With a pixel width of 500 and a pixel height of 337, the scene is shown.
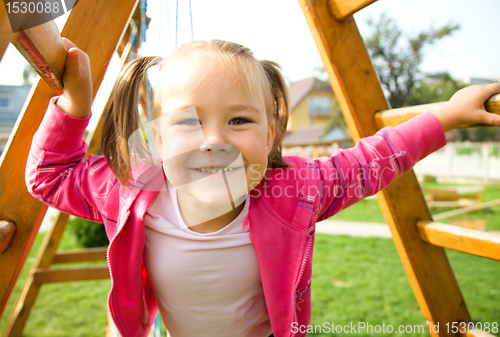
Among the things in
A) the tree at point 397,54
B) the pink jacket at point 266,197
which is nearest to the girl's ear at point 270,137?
the pink jacket at point 266,197

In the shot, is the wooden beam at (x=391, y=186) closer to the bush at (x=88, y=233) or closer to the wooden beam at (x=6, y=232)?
the wooden beam at (x=6, y=232)

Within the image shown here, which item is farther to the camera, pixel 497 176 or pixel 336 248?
pixel 497 176

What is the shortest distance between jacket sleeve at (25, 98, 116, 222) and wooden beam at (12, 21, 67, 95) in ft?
0.43

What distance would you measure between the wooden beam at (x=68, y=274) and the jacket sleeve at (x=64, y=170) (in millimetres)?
1697

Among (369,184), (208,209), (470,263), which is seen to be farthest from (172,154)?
(470,263)

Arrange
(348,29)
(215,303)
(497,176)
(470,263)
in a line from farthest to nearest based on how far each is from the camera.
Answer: (497,176), (470,263), (348,29), (215,303)

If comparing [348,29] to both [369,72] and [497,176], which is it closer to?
[369,72]

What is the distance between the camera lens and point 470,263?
4801 mm

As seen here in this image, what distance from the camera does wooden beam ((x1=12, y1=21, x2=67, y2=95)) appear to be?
2.20ft

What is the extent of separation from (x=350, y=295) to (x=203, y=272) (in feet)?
9.34

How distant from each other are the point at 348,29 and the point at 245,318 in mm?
1229

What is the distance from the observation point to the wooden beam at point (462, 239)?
42.8 inches

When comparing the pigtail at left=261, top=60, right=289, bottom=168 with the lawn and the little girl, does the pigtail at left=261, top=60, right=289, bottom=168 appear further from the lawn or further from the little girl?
the lawn

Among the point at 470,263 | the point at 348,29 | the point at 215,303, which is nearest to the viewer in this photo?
the point at 215,303
